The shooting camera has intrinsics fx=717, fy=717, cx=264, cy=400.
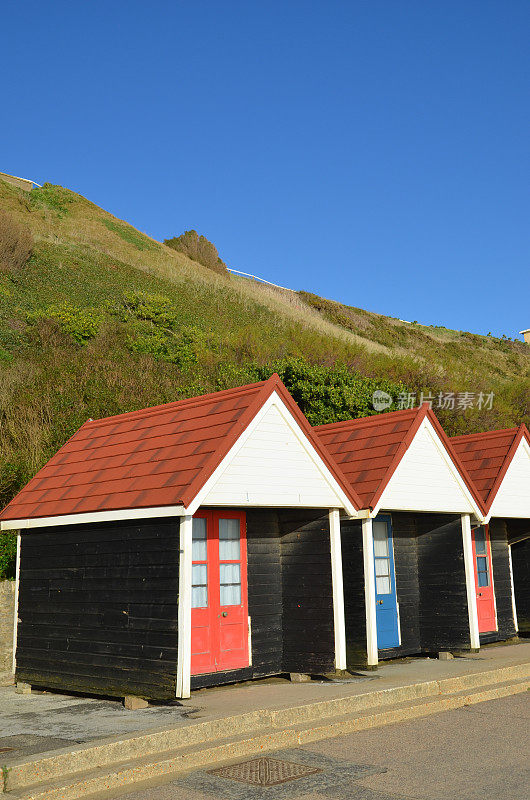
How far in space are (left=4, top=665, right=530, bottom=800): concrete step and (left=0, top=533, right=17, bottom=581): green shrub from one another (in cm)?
678

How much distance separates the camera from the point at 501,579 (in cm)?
1548

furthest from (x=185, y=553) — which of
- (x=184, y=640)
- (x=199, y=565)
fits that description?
(x=199, y=565)

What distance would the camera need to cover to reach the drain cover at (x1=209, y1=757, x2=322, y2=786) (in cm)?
595

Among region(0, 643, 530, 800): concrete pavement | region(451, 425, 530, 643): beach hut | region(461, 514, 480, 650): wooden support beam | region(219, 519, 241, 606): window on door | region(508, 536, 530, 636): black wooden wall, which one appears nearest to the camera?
region(0, 643, 530, 800): concrete pavement

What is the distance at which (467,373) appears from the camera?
155 ft

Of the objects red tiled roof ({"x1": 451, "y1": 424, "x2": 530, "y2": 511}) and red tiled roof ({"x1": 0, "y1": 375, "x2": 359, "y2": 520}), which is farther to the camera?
red tiled roof ({"x1": 451, "y1": 424, "x2": 530, "y2": 511})

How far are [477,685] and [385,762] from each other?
13.9 feet

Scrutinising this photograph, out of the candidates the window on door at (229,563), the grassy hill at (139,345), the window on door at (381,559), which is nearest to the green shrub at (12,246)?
the grassy hill at (139,345)

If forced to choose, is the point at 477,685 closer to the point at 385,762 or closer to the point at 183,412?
the point at 385,762

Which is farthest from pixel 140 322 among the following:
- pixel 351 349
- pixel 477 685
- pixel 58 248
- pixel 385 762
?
pixel 385 762

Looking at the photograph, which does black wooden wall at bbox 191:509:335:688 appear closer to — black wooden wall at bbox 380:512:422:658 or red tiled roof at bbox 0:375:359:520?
red tiled roof at bbox 0:375:359:520

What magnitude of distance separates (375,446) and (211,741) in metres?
6.56

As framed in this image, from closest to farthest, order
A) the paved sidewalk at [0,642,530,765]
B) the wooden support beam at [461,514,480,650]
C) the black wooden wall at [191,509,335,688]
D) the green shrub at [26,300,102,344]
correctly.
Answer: the paved sidewalk at [0,642,530,765], the black wooden wall at [191,509,335,688], the wooden support beam at [461,514,480,650], the green shrub at [26,300,102,344]

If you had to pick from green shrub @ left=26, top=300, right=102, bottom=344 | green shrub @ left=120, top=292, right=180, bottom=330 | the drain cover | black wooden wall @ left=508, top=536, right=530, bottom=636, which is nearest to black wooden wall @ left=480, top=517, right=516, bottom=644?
black wooden wall @ left=508, top=536, right=530, bottom=636
